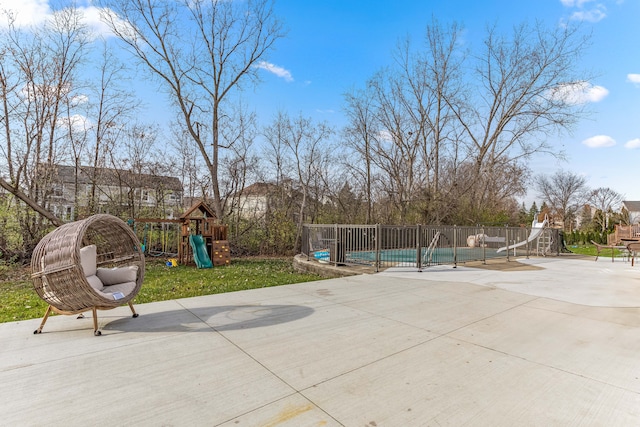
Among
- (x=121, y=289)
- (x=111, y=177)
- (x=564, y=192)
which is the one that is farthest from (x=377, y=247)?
(x=564, y=192)

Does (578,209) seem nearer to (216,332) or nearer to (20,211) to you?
(216,332)

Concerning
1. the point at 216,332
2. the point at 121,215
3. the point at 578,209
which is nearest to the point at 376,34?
the point at 121,215

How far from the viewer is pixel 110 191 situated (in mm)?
11844

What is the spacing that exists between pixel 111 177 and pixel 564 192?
5169 cm

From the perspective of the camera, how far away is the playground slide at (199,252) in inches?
399

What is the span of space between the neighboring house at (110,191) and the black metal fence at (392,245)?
740 cm

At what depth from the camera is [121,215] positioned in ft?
38.8

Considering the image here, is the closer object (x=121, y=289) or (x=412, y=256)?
(x=121, y=289)

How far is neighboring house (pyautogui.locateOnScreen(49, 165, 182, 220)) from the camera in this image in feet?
35.9

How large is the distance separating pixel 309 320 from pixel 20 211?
1141 centimetres

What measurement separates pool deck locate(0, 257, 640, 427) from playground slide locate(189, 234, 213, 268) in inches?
217

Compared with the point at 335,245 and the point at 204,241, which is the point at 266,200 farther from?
the point at 335,245

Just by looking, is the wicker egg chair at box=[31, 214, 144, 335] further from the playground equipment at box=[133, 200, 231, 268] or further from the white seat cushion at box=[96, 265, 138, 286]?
the playground equipment at box=[133, 200, 231, 268]

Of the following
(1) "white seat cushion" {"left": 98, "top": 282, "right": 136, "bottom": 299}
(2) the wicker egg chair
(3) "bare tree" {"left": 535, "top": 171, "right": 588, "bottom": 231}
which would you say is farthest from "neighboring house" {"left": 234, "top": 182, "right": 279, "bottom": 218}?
(3) "bare tree" {"left": 535, "top": 171, "right": 588, "bottom": 231}
